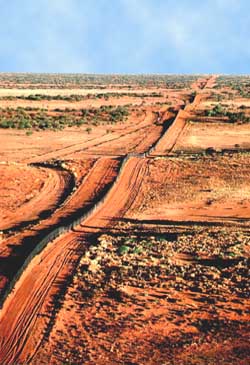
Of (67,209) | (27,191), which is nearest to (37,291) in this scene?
(67,209)

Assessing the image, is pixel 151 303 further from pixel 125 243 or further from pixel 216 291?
pixel 125 243

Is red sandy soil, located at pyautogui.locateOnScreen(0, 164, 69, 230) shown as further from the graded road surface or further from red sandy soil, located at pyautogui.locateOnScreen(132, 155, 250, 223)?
red sandy soil, located at pyautogui.locateOnScreen(132, 155, 250, 223)

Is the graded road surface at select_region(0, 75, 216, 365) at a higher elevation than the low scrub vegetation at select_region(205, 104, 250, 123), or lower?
lower

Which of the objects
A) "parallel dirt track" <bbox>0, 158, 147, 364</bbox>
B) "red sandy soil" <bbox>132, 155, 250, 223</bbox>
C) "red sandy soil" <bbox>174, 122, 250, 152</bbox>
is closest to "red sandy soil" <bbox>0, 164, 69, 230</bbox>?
"parallel dirt track" <bbox>0, 158, 147, 364</bbox>

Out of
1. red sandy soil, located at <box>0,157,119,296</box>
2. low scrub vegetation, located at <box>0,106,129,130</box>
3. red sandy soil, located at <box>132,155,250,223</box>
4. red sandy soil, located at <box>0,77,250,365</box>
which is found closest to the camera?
red sandy soil, located at <box>0,77,250,365</box>

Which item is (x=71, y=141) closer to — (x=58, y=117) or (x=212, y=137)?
(x=212, y=137)

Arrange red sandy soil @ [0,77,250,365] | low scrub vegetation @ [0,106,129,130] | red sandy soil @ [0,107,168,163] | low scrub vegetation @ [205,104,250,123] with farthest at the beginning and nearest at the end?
low scrub vegetation @ [205,104,250,123], low scrub vegetation @ [0,106,129,130], red sandy soil @ [0,107,168,163], red sandy soil @ [0,77,250,365]

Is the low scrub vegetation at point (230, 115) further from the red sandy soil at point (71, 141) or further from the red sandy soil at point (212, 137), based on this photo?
the red sandy soil at point (71, 141)

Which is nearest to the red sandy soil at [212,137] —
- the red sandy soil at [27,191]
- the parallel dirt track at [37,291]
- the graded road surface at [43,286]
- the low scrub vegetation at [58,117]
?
the low scrub vegetation at [58,117]
